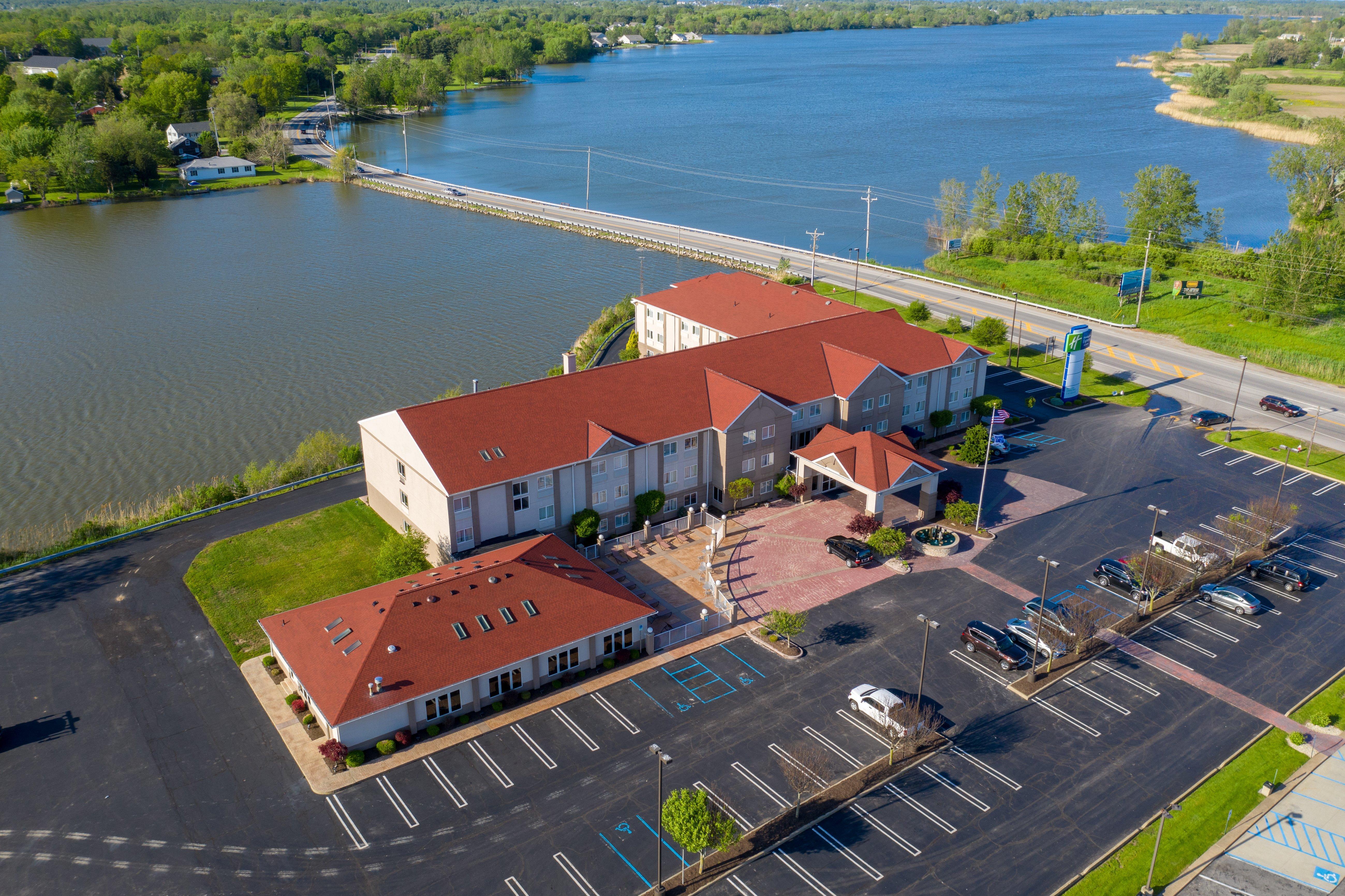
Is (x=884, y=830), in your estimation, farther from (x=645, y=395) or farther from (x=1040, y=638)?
(x=645, y=395)

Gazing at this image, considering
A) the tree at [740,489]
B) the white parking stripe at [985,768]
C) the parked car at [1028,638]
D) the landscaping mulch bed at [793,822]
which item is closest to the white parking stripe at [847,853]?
the landscaping mulch bed at [793,822]

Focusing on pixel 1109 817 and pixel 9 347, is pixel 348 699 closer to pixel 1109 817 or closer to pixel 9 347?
pixel 1109 817

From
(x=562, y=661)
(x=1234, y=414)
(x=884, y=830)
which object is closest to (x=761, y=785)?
(x=884, y=830)

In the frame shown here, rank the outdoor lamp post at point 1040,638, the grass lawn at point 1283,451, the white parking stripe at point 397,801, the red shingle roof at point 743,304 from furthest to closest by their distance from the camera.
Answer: the red shingle roof at point 743,304 < the grass lawn at point 1283,451 < the outdoor lamp post at point 1040,638 < the white parking stripe at point 397,801

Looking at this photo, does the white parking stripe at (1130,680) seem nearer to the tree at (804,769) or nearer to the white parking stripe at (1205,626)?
the white parking stripe at (1205,626)

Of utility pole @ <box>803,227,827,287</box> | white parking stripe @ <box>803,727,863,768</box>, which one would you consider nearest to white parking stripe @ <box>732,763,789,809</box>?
white parking stripe @ <box>803,727,863,768</box>
